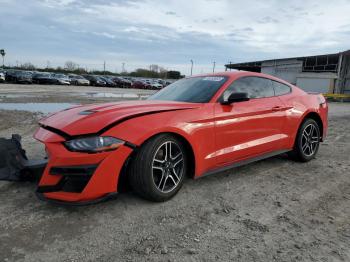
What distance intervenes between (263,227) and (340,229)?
0.71 meters

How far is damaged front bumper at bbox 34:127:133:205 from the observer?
3.08 metres

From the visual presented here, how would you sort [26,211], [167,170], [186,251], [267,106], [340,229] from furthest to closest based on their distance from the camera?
[267,106] < [167,170] < [26,211] < [340,229] < [186,251]

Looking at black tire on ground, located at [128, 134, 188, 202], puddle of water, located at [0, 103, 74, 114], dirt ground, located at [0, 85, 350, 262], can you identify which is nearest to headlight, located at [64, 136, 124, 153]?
black tire on ground, located at [128, 134, 188, 202]

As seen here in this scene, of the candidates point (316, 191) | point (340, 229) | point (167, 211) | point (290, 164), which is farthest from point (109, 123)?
point (290, 164)

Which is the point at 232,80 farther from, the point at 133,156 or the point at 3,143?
the point at 3,143

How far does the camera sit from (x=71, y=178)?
3111 millimetres

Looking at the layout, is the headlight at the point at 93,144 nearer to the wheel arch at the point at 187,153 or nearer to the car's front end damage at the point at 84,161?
the car's front end damage at the point at 84,161

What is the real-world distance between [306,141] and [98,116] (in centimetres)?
359

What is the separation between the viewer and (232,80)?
14.5 feet

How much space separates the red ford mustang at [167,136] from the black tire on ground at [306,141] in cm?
11

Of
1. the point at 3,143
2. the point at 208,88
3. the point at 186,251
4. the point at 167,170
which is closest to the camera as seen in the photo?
the point at 186,251

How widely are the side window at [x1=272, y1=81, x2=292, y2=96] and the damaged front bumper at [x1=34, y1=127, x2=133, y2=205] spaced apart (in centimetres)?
283

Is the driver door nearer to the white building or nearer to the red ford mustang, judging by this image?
the red ford mustang

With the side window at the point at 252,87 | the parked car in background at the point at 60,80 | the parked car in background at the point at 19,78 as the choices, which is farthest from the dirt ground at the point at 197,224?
the parked car in background at the point at 60,80
